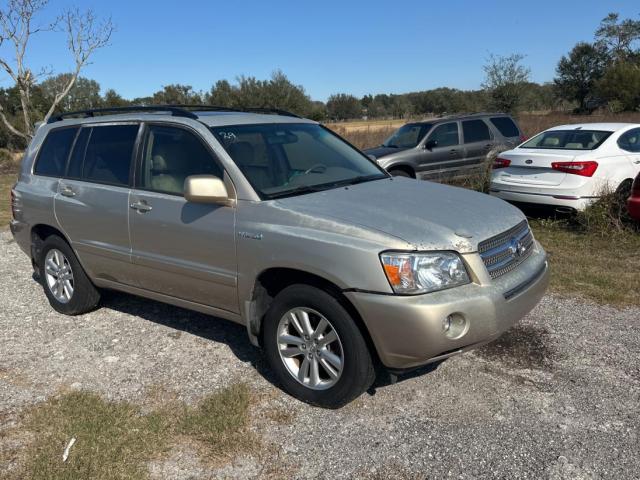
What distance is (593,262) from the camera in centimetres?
648

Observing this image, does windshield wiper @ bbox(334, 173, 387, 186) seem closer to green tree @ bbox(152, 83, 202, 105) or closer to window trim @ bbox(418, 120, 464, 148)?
window trim @ bbox(418, 120, 464, 148)

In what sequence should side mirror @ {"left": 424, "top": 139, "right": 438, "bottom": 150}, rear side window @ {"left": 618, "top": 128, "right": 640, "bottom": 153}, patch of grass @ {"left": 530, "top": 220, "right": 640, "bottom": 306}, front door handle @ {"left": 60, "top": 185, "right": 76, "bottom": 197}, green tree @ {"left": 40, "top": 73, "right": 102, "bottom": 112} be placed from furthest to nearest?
1. green tree @ {"left": 40, "top": 73, "right": 102, "bottom": 112}
2. side mirror @ {"left": 424, "top": 139, "right": 438, "bottom": 150}
3. rear side window @ {"left": 618, "top": 128, "right": 640, "bottom": 153}
4. patch of grass @ {"left": 530, "top": 220, "right": 640, "bottom": 306}
5. front door handle @ {"left": 60, "top": 185, "right": 76, "bottom": 197}

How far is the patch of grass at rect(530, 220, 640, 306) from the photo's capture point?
17.9 ft

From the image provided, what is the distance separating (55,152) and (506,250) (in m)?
4.14

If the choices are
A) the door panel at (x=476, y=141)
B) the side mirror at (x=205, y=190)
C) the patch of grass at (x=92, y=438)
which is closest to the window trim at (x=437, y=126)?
the door panel at (x=476, y=141)

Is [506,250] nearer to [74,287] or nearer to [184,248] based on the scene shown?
[184,248]

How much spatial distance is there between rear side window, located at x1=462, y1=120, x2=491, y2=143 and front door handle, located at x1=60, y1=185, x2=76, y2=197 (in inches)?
361

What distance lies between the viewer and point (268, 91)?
130 ft

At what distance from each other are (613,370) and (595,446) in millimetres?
1016

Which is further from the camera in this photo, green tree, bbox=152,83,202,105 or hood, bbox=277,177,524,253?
green tree, bbox=152,83,202,105

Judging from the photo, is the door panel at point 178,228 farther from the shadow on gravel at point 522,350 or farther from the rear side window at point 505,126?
the rear side window at point 505,126

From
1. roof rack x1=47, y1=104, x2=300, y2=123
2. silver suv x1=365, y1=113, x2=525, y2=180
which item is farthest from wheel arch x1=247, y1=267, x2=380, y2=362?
silver suv x1=365, y1=113, x2=525, y2=180

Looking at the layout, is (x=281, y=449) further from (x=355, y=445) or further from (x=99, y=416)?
(x=99, y=416)

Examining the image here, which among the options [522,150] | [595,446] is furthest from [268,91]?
[595,446]
